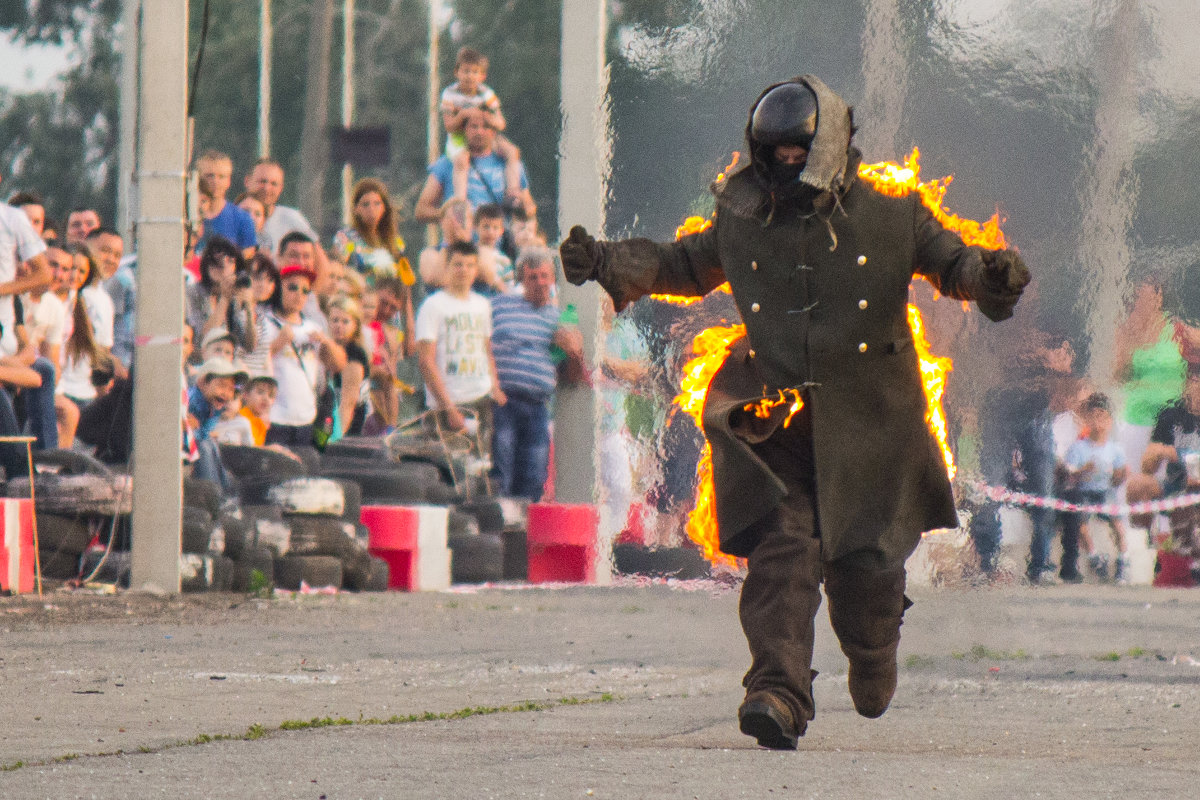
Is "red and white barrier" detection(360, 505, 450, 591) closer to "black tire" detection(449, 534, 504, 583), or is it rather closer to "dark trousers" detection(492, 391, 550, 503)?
"black tire" detection(449, 534, 504, 583)

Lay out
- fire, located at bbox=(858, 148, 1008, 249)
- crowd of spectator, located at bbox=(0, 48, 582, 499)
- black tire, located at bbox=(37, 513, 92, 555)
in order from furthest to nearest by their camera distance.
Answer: crowd of spectator, located at bbox=(0, 48, 582, 499), black tire, located at bbox=(37, 513, 92, 555), fire, located at bbox=(858, 148, 1008, 249)

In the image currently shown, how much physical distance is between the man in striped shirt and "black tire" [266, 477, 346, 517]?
1.35 m

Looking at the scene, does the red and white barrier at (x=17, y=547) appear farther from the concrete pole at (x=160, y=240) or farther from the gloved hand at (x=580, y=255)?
the gloved hand at (x=580, y=255)

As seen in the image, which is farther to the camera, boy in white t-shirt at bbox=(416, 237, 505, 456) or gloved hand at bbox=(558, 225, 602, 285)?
boy in white t-shirt at bbox=(416, 237, 505, 456)

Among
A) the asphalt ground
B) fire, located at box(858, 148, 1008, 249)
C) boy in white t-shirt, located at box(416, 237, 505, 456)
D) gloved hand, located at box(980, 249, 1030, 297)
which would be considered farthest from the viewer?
boy in white t-shirt, located at box(416, 237, 505, 456)

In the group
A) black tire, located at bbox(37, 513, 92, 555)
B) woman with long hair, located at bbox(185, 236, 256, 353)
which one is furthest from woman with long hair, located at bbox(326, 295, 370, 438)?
black tire, located at bbox(37, 513, 92, 555)

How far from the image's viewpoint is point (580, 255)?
19.0ft

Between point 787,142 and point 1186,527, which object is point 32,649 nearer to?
point 787,142

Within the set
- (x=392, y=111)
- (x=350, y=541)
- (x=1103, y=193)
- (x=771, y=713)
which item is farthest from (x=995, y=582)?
(x=392, y=111)

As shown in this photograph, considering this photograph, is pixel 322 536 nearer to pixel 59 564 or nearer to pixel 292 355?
pixel 292 355

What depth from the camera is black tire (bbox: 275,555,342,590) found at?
11938 mm

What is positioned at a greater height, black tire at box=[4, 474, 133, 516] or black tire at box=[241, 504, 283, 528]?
black tire at box=[4, 474, 133, 516]

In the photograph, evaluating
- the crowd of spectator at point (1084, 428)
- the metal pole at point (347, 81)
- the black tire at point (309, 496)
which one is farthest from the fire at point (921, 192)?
the metal pole at point (347, 81)

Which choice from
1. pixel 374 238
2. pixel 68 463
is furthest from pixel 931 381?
pixel 374 238
